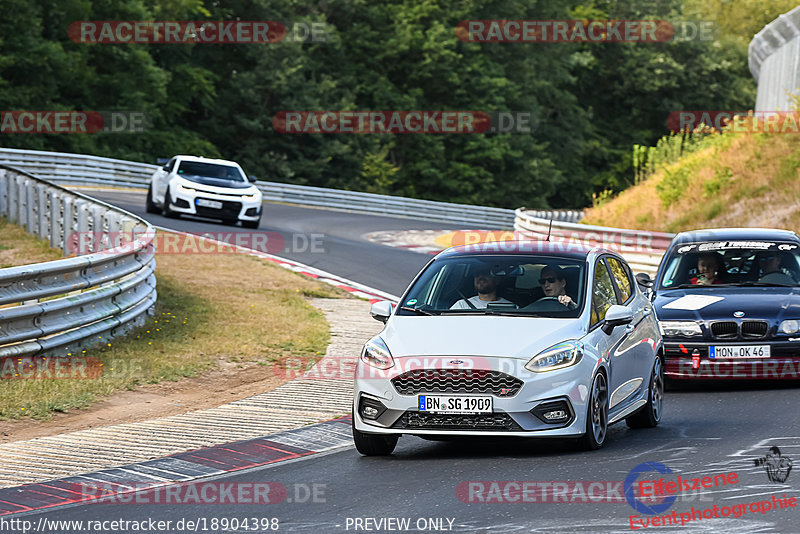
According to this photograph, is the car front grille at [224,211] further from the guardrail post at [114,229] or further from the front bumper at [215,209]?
the guardrail post at [114,229]

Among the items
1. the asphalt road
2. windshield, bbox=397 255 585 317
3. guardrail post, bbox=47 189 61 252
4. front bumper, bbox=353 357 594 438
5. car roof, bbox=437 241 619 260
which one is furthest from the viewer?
guardrail post, bbox=47 189 61 252

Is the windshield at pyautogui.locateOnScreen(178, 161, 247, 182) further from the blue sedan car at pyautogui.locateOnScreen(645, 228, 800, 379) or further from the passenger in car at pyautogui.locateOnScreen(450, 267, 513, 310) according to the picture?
the passenger in car at pyautogui.locateOnScreen(450, 267, 513, 310)

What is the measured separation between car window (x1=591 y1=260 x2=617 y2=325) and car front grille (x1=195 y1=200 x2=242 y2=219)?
20.3 metres

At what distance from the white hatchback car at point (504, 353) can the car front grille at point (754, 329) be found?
2501mm

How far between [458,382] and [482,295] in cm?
121

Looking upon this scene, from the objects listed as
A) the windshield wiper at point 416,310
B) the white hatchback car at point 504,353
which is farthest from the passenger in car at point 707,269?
the windshield wiper at point 416,310

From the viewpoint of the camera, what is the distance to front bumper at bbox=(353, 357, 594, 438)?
350 inches

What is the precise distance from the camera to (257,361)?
14.4 m

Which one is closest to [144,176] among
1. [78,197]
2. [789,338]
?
[78,197]

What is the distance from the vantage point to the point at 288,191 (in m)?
47.4

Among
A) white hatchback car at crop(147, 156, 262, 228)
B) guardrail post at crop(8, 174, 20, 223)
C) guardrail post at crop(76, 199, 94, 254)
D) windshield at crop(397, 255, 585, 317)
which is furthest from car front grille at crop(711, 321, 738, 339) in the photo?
white hatchback car at crop(147, 156, 262, 228)

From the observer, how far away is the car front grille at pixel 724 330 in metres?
12.8

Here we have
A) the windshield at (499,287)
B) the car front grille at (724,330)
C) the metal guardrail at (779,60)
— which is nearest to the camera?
the windshield at (499,287)

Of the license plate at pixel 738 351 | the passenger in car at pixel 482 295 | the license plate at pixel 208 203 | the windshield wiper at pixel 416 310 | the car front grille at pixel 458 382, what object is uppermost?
the passenger in car at pixel 482 295
